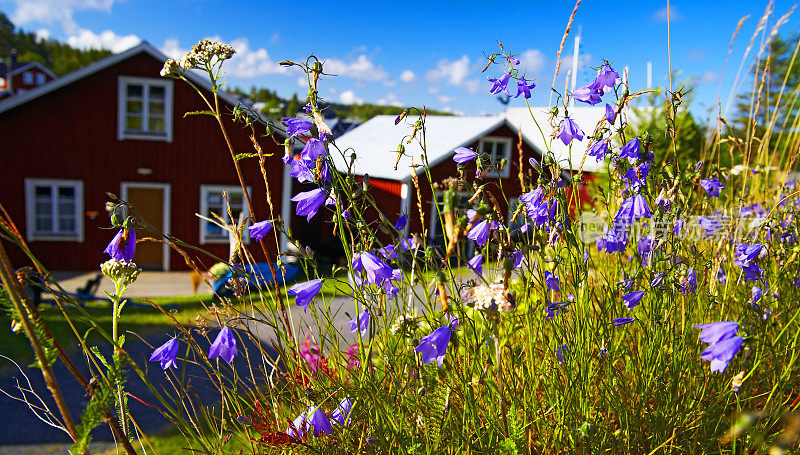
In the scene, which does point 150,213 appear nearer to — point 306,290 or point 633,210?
point 306,290

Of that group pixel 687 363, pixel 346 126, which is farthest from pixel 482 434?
pixel 346 126

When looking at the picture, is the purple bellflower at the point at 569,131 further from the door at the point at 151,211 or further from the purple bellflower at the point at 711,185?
the door at the point at 151,211

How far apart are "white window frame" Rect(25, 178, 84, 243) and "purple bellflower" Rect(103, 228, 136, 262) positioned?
12125mm

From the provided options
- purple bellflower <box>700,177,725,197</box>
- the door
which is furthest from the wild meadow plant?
the door

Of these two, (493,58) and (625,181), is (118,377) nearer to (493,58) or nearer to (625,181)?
(493,58)

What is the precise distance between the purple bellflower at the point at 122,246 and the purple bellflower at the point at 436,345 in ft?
2.52

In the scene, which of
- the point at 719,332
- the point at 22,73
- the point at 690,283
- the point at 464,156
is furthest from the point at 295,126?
the point at 22,73

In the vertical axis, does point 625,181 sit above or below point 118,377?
above

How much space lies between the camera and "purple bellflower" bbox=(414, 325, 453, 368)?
3.80 ft

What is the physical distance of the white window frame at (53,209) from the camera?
11336 millimetres

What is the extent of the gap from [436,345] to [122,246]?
820 millimetres

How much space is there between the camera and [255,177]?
482 inches

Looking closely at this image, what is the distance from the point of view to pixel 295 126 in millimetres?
1453

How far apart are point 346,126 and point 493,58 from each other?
157 ft
